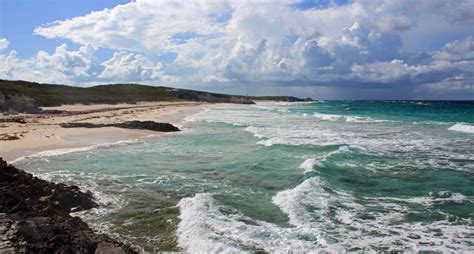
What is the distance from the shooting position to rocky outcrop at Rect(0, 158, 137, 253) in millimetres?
6984

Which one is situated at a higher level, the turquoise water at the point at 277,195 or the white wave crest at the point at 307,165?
the white wave crest at the point at 307,165

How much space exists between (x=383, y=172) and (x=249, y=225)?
10117mm

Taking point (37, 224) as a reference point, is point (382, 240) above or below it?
below

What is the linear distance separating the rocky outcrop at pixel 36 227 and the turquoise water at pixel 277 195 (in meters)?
1.57

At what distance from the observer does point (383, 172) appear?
A: 19203mm

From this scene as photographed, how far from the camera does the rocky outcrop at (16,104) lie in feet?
170

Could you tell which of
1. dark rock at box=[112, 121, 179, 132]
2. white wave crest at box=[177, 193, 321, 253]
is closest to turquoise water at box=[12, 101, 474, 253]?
white wave crest at box=[177, 193, 321, 253]

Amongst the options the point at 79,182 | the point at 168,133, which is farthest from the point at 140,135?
the point at 79,182

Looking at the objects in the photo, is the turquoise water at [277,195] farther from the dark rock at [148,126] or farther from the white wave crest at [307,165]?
the dark rock at [148,126]

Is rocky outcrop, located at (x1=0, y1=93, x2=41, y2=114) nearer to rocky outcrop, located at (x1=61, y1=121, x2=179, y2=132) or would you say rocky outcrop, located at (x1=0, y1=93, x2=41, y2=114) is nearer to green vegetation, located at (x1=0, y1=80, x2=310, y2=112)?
green vegetation, located at (x1=0, y1=80, x2=310, y2=112)

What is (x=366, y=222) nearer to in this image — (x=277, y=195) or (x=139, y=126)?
(x=277, y=195)

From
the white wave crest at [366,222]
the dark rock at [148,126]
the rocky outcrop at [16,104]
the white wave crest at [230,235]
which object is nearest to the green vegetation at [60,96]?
the rocky outcrop at [16,104]

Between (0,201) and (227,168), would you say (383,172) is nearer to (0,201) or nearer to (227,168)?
(227,168)

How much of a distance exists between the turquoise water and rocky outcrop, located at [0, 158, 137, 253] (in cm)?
157
